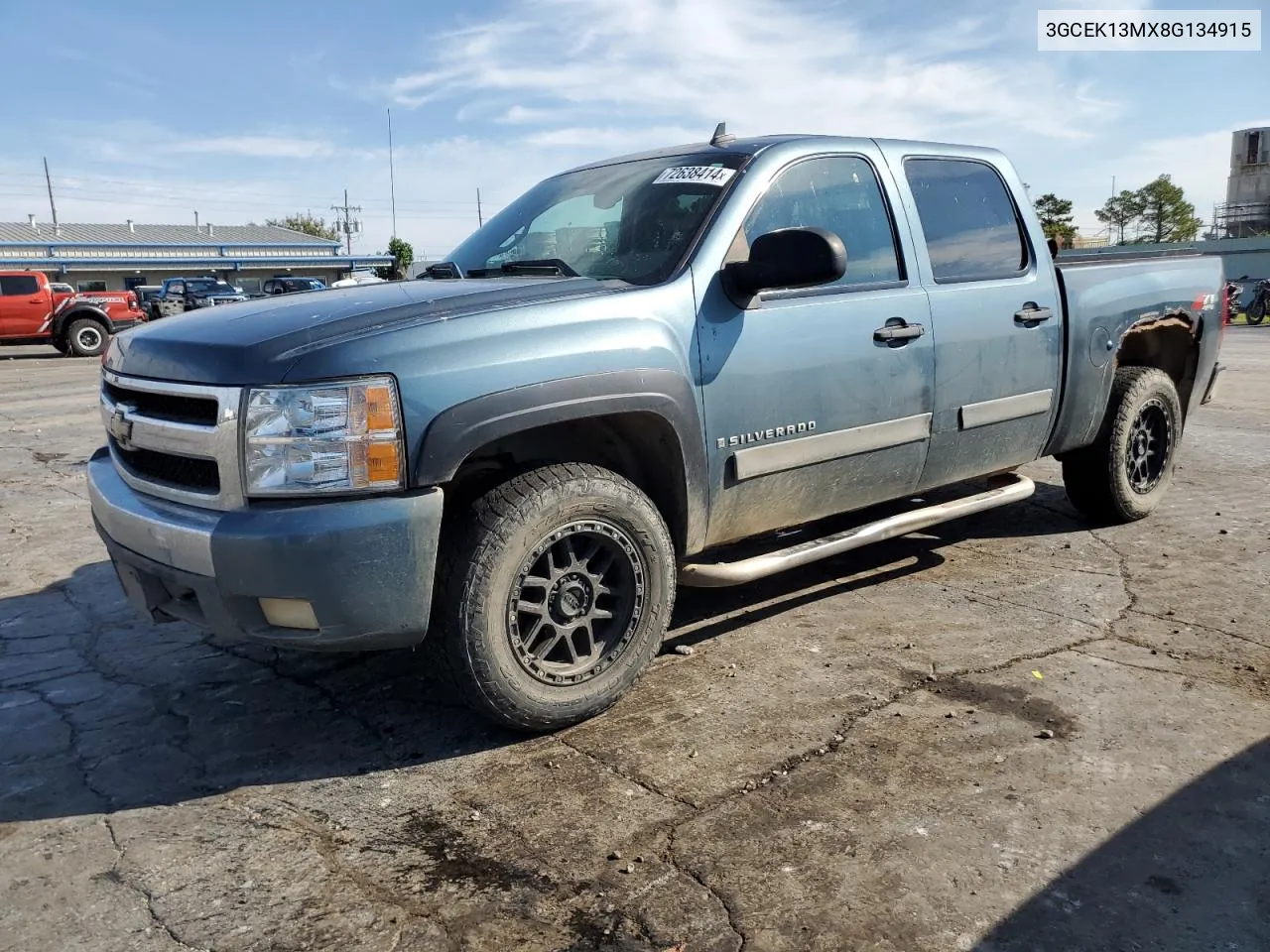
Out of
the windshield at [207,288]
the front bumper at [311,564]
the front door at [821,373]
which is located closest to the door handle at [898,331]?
the front door at [821,373]

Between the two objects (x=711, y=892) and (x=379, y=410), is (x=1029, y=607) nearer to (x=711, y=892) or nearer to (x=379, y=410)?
(x=711, y=892)

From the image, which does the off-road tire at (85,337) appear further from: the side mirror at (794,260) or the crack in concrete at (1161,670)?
the crack in concrete at (1161,670)

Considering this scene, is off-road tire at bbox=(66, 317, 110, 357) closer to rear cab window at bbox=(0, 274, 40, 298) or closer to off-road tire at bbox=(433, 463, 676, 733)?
rear cab window at bbox=(0, 274, 40, 298)

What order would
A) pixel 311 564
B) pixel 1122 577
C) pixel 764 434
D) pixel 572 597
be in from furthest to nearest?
pixel 1122 577 < pixel 764 434 < pixel 572 597 < pixel 311 564

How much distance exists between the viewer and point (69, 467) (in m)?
7.79

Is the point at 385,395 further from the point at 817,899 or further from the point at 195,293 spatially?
the point at 195,293

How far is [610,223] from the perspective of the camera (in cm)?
380

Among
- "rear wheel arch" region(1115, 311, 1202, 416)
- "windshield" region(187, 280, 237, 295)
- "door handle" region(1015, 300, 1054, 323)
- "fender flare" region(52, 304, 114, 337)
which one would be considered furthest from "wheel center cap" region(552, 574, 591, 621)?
"windshield" region(187, 280, 237, 295)

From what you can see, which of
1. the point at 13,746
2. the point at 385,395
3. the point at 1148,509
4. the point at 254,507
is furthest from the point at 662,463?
the point at 1148,509

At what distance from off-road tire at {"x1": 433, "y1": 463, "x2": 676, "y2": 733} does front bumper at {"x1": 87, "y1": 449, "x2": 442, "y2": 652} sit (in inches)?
4.4

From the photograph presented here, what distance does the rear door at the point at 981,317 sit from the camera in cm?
412

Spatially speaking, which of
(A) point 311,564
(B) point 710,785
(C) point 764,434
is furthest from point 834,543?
(A) point 311,564

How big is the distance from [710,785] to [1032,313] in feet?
9.02

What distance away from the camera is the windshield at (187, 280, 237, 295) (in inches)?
1419
